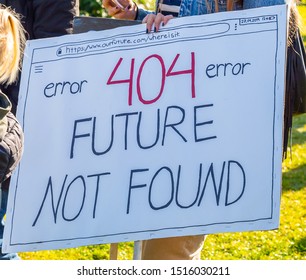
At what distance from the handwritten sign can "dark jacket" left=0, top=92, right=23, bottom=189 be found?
0.57 ft

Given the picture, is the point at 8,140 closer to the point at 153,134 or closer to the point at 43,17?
the point at 153,134

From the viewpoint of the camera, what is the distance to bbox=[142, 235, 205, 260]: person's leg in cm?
313

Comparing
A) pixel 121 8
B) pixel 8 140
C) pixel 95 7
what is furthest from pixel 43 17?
pixel 95 7

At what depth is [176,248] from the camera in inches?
123

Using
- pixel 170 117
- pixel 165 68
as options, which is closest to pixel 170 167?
pixel 170 117

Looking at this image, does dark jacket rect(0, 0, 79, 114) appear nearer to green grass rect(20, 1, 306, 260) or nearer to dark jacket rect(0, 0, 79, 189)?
dark jacket rect(0, 0, 79, 189)

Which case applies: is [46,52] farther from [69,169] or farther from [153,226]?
[153,226]

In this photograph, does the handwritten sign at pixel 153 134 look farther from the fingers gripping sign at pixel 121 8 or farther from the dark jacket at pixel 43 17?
the dark jacket at pixel 43 17

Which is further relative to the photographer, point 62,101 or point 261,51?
point 62,101

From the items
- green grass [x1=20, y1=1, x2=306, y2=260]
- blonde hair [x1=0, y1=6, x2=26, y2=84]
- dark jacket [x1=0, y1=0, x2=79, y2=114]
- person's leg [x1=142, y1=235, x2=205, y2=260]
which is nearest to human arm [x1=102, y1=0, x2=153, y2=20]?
dark jacket [x1=0, y1=0, x2=79, y2=114]

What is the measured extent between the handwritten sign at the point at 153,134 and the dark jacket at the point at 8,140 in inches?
6.9

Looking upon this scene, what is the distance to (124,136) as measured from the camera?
2.94 meters

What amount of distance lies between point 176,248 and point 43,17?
121 cm
